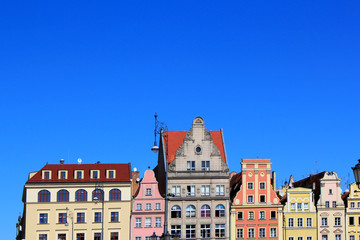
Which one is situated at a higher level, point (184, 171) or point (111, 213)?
point (184, 171)

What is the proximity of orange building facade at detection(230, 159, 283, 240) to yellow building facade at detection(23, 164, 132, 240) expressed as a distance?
1835cm

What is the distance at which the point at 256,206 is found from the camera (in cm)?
9731

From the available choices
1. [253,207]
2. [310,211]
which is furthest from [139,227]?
[310,211]

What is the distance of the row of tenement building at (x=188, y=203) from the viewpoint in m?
95.1

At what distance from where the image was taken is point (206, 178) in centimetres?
9762

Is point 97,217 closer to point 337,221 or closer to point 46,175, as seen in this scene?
point 46,175

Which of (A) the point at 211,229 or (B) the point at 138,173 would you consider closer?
(A) the point at 211,229

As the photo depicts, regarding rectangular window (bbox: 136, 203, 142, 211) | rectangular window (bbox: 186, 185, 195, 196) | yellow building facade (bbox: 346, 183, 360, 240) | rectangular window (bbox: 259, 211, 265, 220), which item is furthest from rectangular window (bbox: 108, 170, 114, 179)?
yellow building facade (bbox: 346, 183, 360, 240)

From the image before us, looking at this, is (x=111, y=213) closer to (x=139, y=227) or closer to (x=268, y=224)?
(x=139, y=227)

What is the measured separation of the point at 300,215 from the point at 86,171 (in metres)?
37.0

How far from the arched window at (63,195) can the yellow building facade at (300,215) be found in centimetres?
3666

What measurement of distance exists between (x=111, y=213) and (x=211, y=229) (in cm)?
1675

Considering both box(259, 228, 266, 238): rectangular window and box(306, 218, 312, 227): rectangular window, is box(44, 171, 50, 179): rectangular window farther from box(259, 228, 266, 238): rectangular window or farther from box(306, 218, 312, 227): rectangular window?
box(306, 218, 312, 227): rectangular window

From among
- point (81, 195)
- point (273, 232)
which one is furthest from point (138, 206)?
point (273, 232)
